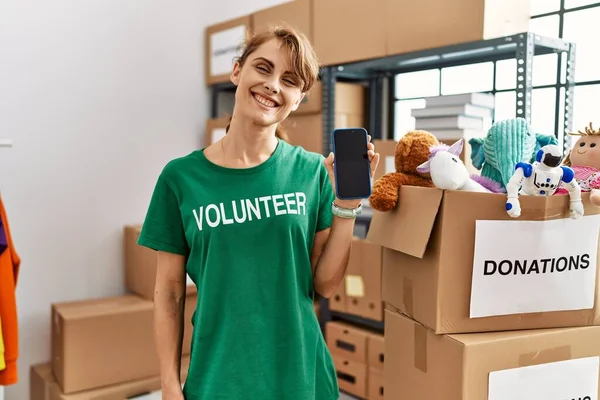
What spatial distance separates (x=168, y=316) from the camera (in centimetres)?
110

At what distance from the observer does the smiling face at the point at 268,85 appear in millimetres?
1027

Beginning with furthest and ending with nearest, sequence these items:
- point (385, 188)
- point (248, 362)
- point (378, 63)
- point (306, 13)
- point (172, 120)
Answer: point (172, 120) < point (306, 13) < point (378, 63) < point (385, 188) < point (248, 362)

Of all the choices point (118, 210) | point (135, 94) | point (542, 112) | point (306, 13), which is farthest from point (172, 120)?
point (542, 112)

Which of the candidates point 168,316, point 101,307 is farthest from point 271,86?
point 101,307

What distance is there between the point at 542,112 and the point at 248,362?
1630 mm

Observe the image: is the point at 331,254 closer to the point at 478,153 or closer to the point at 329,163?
the point at 329,163

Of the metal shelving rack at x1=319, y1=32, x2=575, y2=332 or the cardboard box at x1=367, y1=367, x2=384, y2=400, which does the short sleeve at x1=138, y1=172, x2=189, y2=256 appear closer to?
the metal shelving rack at x1=319, y1=32, x2=575, y2=332

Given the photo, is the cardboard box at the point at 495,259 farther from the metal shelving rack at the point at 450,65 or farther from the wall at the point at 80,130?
the wall at the point at 80,130

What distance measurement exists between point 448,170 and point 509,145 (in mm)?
206

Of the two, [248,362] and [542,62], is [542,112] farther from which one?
[248,362]

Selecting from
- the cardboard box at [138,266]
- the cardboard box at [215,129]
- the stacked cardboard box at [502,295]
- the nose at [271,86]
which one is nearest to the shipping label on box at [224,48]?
the cardboard box at [215,129]

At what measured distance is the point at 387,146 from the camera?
6.52 feet

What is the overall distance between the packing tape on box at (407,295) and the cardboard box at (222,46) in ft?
5.62

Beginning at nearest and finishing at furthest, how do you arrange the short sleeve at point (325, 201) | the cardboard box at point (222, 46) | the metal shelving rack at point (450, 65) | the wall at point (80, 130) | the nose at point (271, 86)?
the nose at point (271, 86) → the short sleeve at point (325, 201) → the metal shelving rack at point (450, 65) → the wall at point (80, 130) → the cardboard box at point (222, 46)
